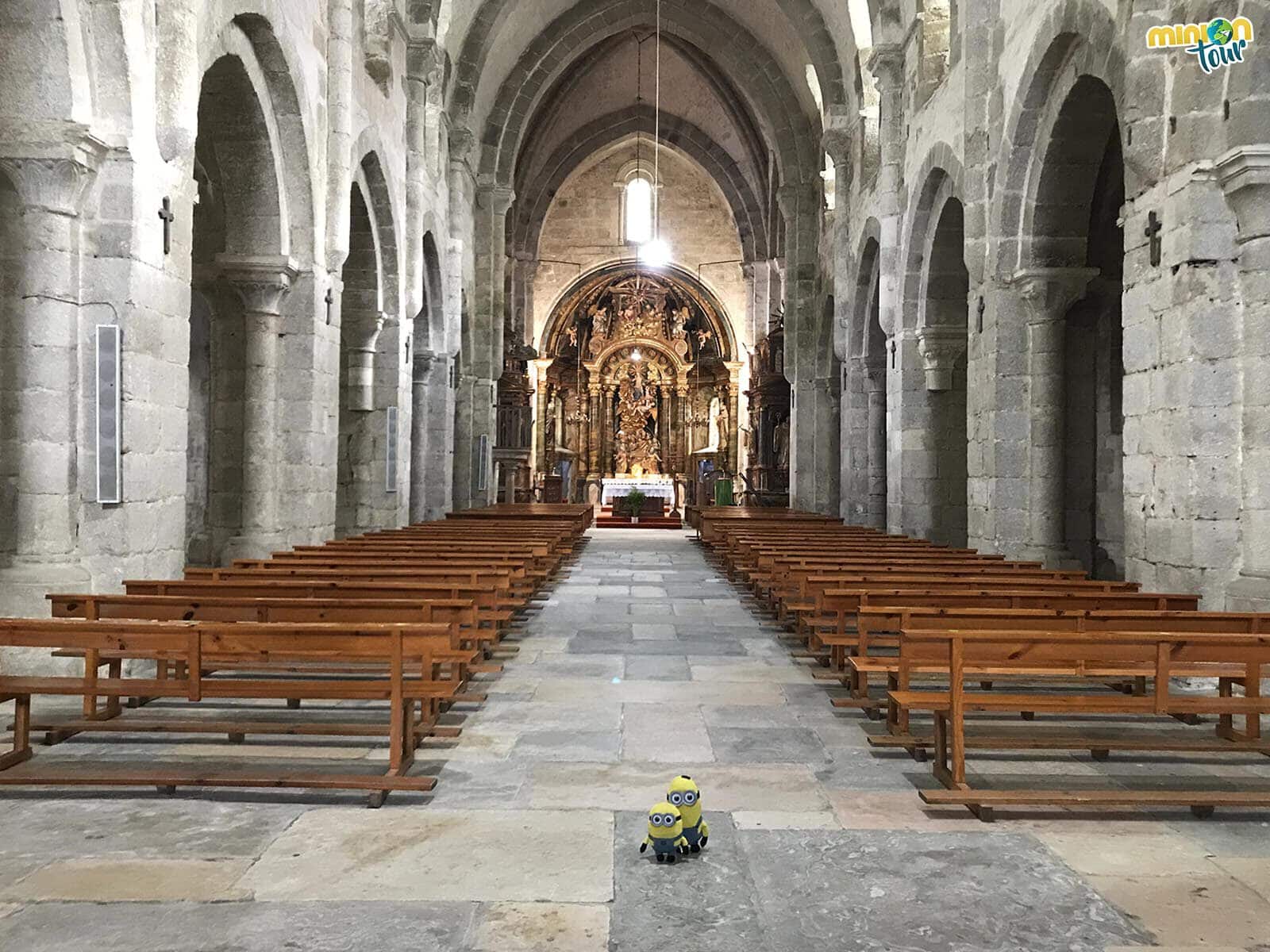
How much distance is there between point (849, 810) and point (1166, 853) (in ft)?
4.11

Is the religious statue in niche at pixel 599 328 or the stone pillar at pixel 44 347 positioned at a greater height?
the religious statue in niche at pixel 599 328

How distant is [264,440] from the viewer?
12.2m

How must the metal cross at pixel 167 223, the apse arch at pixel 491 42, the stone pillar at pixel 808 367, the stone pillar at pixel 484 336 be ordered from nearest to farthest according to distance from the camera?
the metal cross at pixel 167 223 → the apse arch at pixel 491 42 → the stone pillar at pixel 808 367 → the stone pillar at pixel 484 336

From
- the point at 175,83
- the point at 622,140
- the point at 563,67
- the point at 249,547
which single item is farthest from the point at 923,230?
the point at 622,140

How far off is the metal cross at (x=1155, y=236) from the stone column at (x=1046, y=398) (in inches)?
146

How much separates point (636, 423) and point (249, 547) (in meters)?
29.3

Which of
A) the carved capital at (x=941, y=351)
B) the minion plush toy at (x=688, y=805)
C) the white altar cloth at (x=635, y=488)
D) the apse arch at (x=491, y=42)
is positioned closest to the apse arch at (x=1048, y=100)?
the carved capital at (x=941, y=351)

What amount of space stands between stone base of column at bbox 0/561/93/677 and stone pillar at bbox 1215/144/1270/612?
8.04 meters

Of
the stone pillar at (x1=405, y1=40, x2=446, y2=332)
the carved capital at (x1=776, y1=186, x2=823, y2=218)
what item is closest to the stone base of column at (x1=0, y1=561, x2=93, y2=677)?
the stone pillar at (x1=405, y1=40, x2=446, y2=332)

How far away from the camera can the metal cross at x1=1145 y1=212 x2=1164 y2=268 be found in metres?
8.04

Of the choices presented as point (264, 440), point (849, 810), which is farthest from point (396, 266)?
point (849, 810)

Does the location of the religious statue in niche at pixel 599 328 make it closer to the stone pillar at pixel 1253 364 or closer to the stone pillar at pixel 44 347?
the stone pillar at pixel 44 347

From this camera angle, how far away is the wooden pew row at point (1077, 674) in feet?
14.9

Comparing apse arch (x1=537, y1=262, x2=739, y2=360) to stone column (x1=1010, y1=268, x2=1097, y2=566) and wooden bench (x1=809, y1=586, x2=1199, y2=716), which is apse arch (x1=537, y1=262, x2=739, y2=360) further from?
wooden bench (x1=809, y1=586, x2=1199, y2=716)
